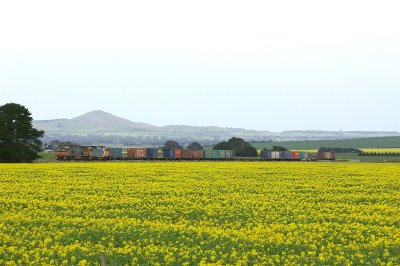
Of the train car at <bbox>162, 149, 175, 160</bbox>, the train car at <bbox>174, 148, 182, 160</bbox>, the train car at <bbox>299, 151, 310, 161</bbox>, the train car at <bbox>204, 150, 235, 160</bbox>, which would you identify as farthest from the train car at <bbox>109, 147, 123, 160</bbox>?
the train car at <bbox>299, 151, 310, 161</bbox>

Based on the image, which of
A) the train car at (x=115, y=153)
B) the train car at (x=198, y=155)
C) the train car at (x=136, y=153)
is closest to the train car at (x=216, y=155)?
the train car at (x=198, y=155)

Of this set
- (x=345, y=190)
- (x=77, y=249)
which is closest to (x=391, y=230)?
(x=77, y=249)

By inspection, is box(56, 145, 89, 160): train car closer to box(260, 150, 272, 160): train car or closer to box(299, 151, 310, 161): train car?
box(260, 150, 272, 160): train car

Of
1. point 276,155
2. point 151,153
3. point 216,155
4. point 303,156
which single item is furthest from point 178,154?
point 303,156

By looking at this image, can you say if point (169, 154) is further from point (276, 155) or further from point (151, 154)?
point (276, 155)

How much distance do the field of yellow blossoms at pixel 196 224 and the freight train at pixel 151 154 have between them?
5614 centimetres

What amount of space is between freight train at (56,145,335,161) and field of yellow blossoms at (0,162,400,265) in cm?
5614

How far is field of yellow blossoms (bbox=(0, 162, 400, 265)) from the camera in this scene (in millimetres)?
15516

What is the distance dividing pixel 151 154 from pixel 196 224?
282ft

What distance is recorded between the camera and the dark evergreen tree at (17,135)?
77500 millimetres

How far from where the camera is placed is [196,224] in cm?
2120

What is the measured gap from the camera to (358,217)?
909 inches

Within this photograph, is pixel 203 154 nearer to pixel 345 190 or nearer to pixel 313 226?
pixel 345 190

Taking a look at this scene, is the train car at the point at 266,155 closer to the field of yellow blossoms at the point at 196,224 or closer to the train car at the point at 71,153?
the train car at the point at 71,153
